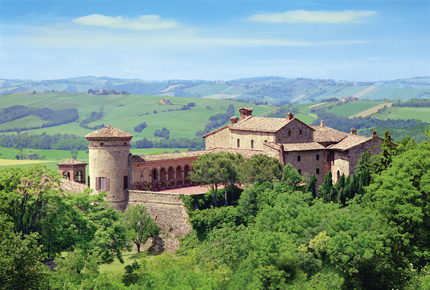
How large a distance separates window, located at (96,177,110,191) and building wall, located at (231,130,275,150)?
17.9 meters

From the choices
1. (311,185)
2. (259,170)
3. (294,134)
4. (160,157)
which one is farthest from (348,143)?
(160,157)

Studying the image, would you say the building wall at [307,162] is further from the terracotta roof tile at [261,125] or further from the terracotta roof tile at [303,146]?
the terracotta roof tile at [261,125]

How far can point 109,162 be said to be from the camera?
51750 mm

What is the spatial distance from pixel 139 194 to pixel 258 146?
15711 mm

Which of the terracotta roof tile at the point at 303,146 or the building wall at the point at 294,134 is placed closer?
the terracotta roof tile at the point at 303,146

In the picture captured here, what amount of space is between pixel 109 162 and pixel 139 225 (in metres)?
6.79

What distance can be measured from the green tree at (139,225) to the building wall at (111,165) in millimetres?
2055

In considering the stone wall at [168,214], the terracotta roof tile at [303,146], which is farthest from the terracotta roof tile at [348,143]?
the stone wall at [168,214]

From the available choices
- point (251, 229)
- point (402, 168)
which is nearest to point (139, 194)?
point (251, 229)

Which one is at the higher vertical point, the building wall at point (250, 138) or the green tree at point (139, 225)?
the building wall at point (250, 138)

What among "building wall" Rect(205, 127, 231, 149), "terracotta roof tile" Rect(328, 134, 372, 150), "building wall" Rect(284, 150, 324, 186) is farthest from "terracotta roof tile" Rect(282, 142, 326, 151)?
"building wall" Rect(205, 127, 231, 149)

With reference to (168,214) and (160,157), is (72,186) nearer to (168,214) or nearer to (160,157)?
(160,157)

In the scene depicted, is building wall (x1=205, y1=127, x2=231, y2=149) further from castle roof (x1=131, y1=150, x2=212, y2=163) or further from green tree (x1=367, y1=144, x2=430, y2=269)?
green tree (x1=367, y1=144, x2=430, y2=269)

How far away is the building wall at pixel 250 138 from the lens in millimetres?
59812
